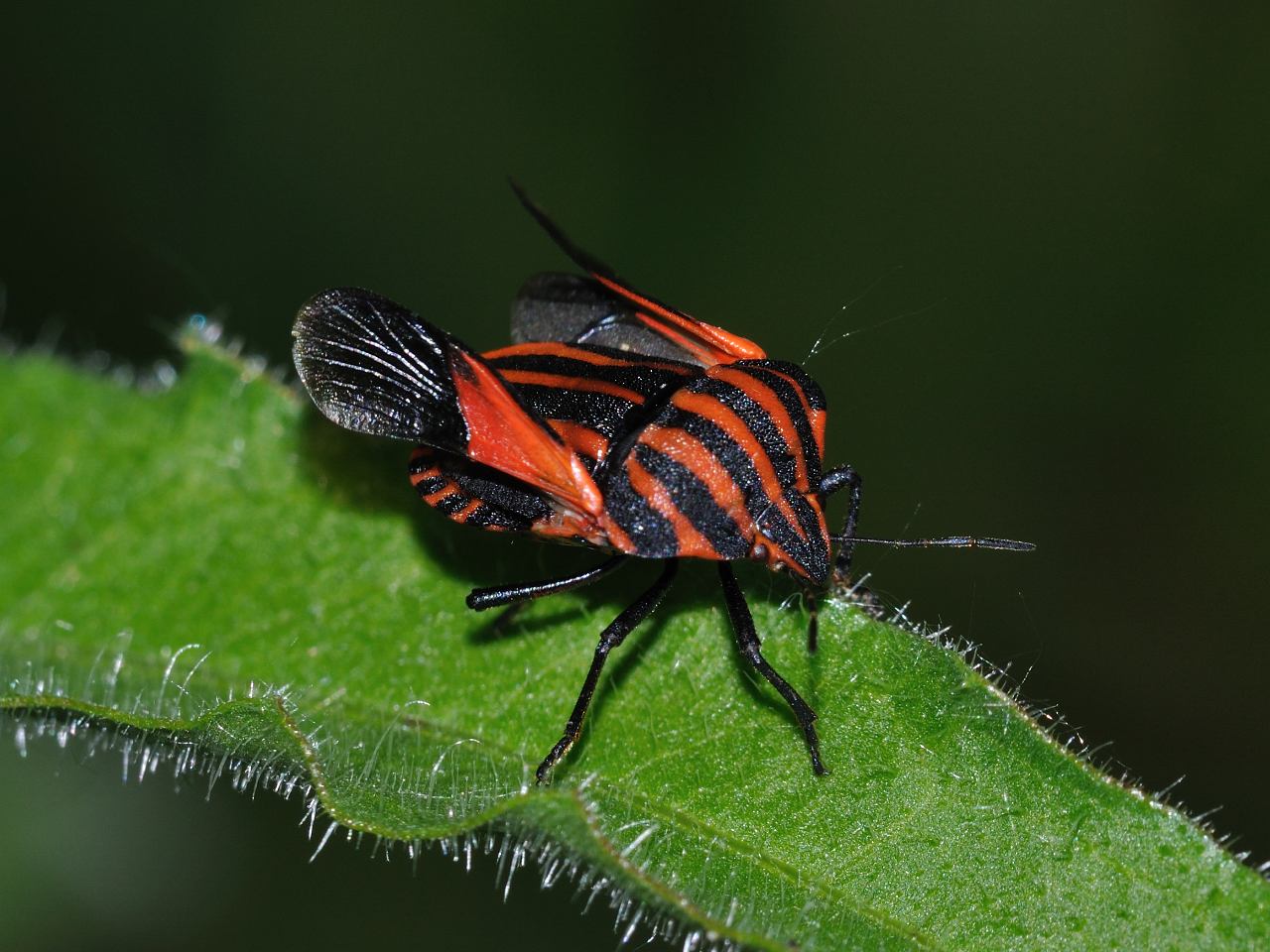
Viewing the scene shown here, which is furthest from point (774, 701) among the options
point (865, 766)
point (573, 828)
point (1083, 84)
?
point (1083, 84)

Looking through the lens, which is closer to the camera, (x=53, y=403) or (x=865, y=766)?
(x=865, y=766)

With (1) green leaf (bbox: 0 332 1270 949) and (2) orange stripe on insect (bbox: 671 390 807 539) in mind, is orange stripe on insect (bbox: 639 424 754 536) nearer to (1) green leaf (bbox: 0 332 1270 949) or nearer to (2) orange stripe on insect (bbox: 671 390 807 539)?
(2) orange stripe on insect (bbox: 671 390 807 539)

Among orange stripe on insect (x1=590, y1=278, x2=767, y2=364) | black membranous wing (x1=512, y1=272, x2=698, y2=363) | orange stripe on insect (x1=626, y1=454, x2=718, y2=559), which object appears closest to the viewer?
orange stripe on insect (x1=626, y1=454, x2=718, y2=559)

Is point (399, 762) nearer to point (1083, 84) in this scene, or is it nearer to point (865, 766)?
point (865, 766)

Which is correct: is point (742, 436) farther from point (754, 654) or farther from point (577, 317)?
point (577, 317)

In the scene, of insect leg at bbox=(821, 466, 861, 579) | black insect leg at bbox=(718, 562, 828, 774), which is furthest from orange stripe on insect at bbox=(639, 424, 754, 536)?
insect leg at bbox=(821, 466, 861, 579)

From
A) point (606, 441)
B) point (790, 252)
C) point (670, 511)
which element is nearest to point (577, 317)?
point (606, 441)

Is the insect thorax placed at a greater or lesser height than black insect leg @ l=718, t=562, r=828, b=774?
greater
